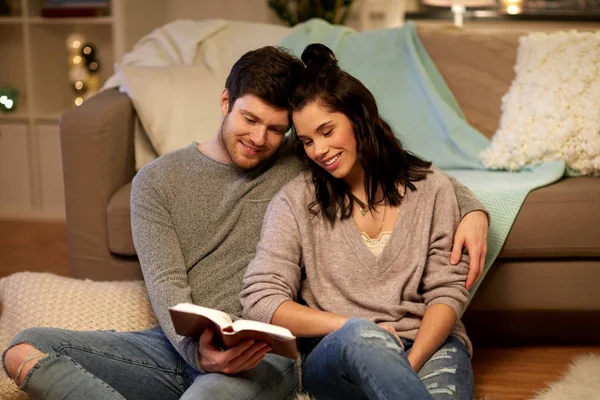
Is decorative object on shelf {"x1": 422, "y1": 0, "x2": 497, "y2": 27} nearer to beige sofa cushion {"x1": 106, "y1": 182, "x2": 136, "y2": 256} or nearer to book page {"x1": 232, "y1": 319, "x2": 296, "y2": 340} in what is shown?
beige sofa cushion {"x1": 106, "y1": 182, "x2": 136, "y2": 256}

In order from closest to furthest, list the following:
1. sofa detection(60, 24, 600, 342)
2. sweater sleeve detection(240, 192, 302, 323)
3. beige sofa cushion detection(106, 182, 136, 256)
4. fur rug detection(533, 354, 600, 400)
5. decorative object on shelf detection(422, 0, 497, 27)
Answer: sweater sleeve detection(240, 192, 302, 323) < fur rug detection(533, 354, 600, 400) < sofa detection(60, 24, 600, 342) < beige sofa cushion detection(106, 182, 136, 256) < decorative object on shelf detection(422, 0, 497, 27)

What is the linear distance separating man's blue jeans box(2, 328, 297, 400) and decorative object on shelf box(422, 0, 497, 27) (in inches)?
88.3

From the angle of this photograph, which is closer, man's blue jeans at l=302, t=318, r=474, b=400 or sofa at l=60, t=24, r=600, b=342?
man's blue jeans at l=302, t=318, r=474, b=400

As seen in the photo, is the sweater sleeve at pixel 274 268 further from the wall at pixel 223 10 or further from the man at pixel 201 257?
the wall at pixel 223 10

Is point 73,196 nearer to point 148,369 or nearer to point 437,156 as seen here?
point 148,369

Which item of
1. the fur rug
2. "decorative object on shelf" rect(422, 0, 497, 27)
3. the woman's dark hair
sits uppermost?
"decorative object on shelf" rect(422, 0, 497, 27)

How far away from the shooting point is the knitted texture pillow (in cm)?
201

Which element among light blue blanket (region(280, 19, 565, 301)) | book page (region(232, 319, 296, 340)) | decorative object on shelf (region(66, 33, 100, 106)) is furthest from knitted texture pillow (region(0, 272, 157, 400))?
decorative object on shelf (region(66, 33, 100, 106))

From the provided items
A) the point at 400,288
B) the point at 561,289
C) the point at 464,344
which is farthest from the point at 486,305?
the point at 400,288

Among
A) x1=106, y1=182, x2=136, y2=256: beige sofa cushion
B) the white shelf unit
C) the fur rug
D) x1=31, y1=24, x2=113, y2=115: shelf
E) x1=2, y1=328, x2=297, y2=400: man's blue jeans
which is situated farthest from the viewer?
x1=31, y1=24, x2=113, y2=115: shelf

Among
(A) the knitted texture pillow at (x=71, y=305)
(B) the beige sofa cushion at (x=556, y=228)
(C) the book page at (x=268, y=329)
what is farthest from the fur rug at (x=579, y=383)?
(A) the knitted texture pillow at (x=71, y=305)

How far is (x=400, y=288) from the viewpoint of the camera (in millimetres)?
1618

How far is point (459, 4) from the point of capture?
3.59m

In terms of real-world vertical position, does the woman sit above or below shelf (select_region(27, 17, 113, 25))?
below
